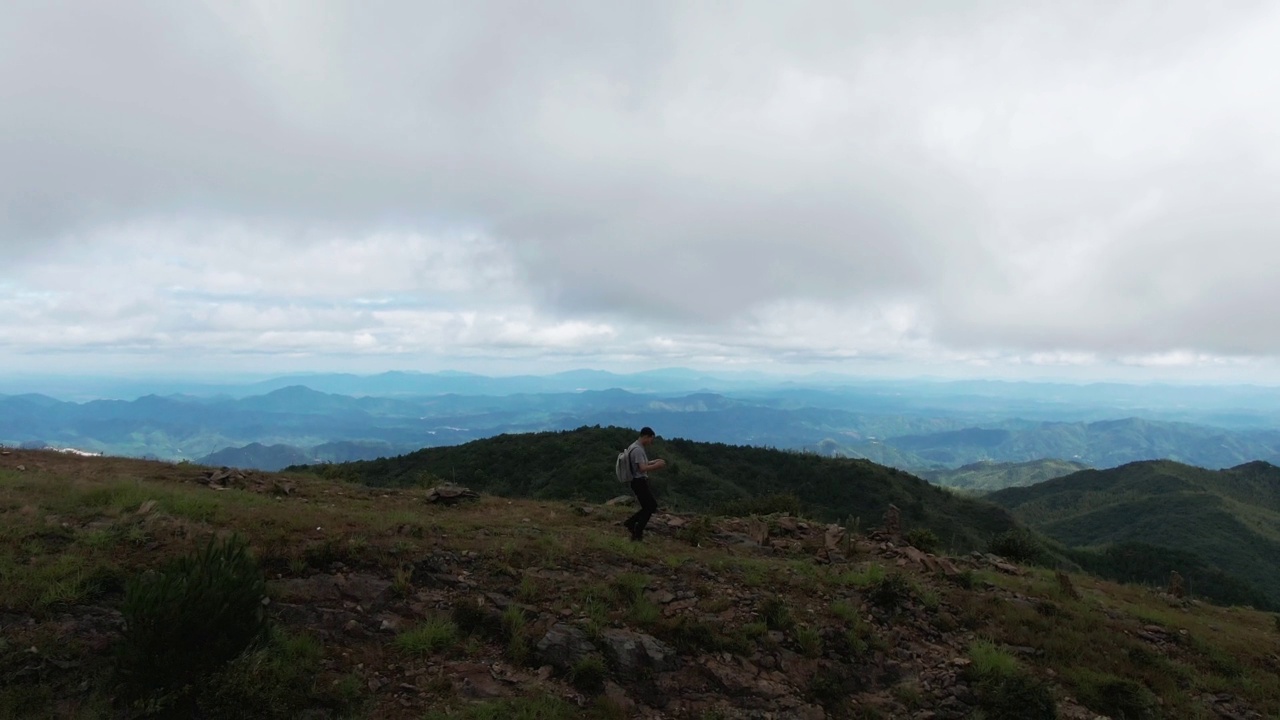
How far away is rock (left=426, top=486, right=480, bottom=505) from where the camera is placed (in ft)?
51.2

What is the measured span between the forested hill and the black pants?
35.9m

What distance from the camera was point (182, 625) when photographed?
583 cm

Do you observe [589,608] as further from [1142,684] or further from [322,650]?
[1142,684]

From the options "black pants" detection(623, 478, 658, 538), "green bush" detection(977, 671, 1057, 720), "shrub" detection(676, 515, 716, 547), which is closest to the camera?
"green bush" detection(977, 671, 1057, 720)

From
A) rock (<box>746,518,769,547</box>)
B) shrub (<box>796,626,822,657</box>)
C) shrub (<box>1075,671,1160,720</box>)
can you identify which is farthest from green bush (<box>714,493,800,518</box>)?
shrub (<box>1075,671,1160,720</box>)

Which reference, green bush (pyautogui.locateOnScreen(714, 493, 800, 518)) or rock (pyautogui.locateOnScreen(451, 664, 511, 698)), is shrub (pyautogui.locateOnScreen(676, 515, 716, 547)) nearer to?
green bush (pyautogui.locateOnScreen(714, 493, 800, 518))

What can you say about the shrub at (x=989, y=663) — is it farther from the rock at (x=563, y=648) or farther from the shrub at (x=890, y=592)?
the rock at (x=563, y=648)

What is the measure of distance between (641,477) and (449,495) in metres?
6.44

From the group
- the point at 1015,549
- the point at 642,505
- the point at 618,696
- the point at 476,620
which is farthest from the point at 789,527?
the point at 476,620

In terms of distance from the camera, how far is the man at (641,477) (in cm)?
1196

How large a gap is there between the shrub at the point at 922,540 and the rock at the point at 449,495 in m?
12.0

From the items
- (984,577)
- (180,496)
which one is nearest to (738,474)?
(984,577)

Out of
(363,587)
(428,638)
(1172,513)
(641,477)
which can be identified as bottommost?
(1172,513)

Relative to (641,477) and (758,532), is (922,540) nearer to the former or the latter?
(758,532)
